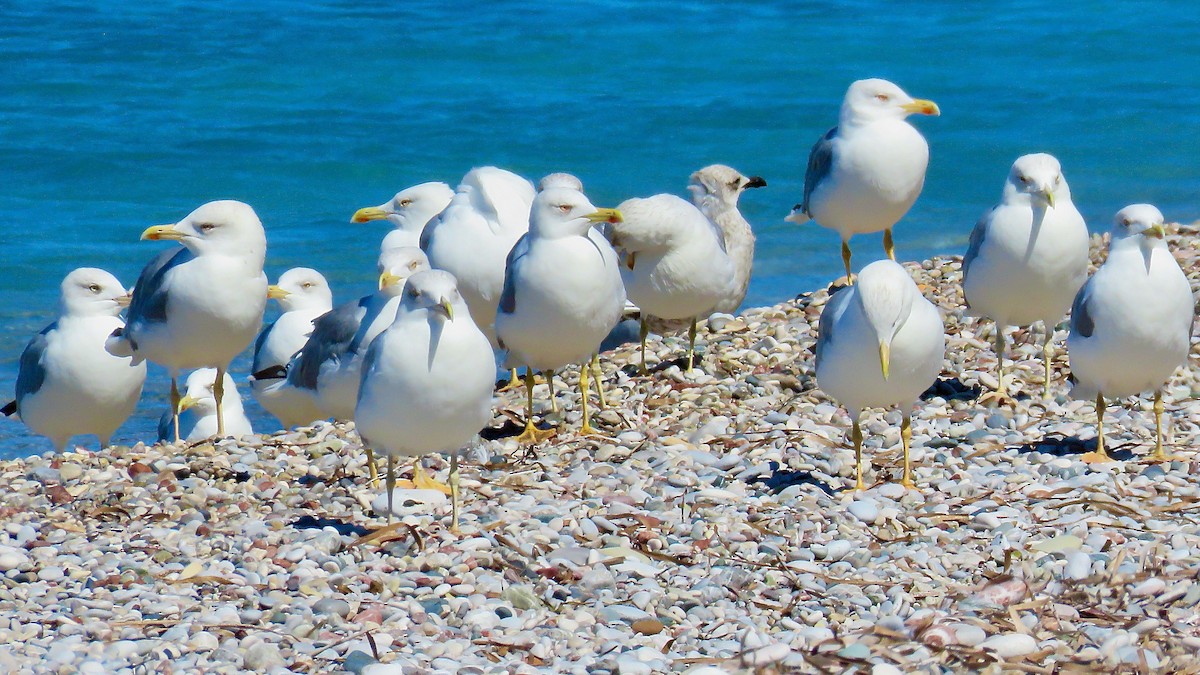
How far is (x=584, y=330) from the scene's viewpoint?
7531 millimetres

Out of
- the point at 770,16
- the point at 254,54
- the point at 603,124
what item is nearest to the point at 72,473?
the point at 603,124

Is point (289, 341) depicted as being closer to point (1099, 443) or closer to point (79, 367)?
point (79, 367)

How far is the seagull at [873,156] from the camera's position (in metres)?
9.85

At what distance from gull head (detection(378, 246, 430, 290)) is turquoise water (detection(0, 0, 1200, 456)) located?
4.49 metres

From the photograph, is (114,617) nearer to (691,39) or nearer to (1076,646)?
(1076,646)

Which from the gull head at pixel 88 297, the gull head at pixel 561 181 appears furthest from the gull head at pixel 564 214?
the gull head at pixel 88 297

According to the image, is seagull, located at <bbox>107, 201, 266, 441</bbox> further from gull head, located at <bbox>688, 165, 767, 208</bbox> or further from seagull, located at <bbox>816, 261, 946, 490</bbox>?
seagull, located at <bbox>816, 261, 946, 490</bbox>

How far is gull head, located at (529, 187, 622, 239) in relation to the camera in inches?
289

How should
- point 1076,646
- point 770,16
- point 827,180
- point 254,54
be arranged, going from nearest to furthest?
1. point 1076,646
2. point 827,180
3. point 254,54
4. point 770,16

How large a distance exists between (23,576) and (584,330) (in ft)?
8.97

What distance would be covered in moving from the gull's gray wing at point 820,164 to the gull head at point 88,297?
13.6ft

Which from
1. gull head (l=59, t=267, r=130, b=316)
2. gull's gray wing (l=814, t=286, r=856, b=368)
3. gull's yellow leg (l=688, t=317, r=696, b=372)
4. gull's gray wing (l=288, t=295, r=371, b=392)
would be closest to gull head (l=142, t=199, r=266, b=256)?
gull's gray wing (l=288, t=295, r=371, b=392)

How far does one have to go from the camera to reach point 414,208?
31.6 ft

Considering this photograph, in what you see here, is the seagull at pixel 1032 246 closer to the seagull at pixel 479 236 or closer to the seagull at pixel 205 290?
the seagull at pixel 479 236
